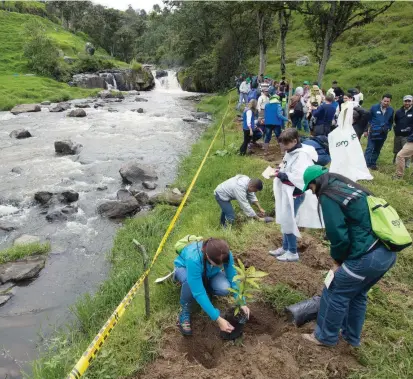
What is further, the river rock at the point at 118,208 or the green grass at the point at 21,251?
the river rock at the point at 118,208

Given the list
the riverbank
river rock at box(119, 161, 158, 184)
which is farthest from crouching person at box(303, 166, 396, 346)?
river rock at box(119, 161, 158, 184)

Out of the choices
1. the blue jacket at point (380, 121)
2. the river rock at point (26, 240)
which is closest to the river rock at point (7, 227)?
the river rock at point (26, 240)

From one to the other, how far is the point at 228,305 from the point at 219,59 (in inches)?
1308

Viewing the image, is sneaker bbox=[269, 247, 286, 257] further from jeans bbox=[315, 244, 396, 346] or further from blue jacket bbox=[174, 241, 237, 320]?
blue jacket bbox=[174, 241, 237, 320]

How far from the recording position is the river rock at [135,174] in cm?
1300

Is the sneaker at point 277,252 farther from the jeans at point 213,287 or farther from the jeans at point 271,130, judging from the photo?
the jeans at point 271,130

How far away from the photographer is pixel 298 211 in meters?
5.97

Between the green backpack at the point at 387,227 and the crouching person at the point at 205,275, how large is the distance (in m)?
1.57

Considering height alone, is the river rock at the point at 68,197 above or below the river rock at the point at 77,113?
Result: above

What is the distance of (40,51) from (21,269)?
Answer: 142ft

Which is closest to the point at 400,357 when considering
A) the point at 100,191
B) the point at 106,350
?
the point at 106,350

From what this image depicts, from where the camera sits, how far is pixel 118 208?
10.3 meters

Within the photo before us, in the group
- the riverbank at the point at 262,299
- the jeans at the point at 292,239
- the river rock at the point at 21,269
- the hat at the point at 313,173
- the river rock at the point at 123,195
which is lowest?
the river rock at the point at 123,195

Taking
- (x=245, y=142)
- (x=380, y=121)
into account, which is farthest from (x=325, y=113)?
(x=245, y=142)
